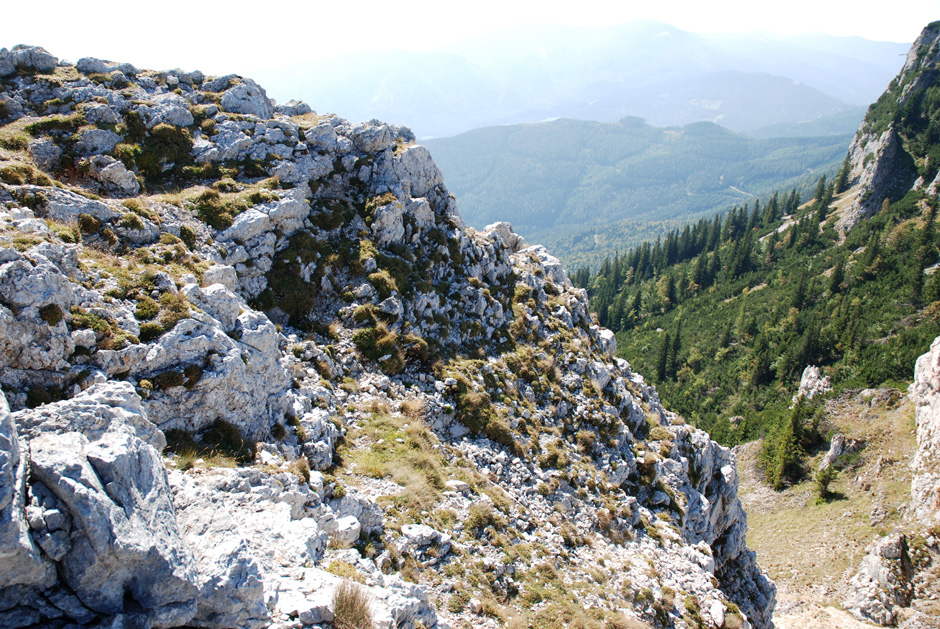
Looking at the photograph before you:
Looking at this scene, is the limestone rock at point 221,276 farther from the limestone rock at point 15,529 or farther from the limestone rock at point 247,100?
the limestone rock at point 247,100

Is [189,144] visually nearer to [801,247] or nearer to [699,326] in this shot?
[699,326]

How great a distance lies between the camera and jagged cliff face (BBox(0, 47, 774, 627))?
829cm

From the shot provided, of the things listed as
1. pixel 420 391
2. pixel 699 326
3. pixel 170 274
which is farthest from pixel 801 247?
pixel 170 274

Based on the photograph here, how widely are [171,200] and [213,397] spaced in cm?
1188

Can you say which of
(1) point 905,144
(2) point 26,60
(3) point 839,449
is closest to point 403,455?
(2) point 26,60

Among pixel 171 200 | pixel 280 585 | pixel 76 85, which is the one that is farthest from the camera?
pixel 76 85

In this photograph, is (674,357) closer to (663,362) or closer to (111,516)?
(663,362)

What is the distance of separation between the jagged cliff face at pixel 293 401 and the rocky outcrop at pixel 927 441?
3257 centimetres

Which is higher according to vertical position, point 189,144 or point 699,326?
point 189,144

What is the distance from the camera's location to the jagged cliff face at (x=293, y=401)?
326 inches

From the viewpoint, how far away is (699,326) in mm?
121875

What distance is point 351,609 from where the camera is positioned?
9.22 metres

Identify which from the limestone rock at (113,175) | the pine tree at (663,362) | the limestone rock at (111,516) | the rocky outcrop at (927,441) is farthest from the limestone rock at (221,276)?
the pine tree at (663,362)

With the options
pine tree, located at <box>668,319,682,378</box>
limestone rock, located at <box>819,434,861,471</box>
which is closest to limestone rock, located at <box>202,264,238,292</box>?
limestone rock, located at <box>819,434,861,471</box>
